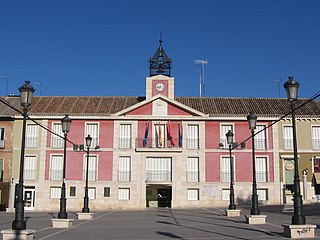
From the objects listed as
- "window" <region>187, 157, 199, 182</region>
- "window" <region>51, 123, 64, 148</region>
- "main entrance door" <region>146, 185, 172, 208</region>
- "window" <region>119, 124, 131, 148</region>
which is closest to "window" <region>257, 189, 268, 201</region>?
"window" <region>187, 157, 199, 182</region>

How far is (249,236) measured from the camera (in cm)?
1402

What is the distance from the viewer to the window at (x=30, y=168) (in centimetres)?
3738

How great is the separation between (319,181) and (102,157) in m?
18.3

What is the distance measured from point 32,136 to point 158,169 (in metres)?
11.2

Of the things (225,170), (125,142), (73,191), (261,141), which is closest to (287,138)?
(261,141)

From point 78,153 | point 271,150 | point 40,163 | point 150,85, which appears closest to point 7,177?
point 40,163

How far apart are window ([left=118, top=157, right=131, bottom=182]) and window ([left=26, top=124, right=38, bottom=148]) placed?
24.8 ft

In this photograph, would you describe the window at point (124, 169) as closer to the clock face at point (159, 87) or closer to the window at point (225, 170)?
the clock face at point (159, 87)

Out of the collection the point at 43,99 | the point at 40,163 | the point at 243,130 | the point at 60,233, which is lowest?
the point at 60,233

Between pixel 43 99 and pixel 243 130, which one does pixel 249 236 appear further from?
pixel 43 99

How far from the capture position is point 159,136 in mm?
37781

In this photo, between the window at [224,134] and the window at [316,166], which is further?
the window at [224,134]

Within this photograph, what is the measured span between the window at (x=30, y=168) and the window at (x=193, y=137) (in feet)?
43.2

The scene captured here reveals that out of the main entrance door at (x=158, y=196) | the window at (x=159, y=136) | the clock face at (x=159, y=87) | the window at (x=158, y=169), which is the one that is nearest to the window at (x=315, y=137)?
the window at (x=158, y=169)
